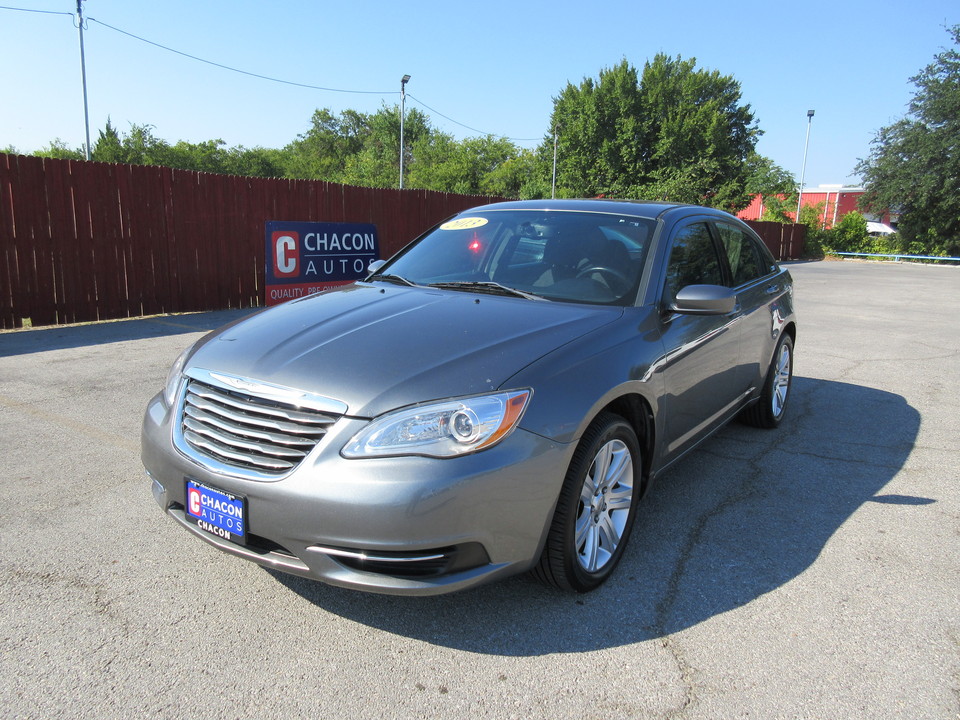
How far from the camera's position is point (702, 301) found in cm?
324

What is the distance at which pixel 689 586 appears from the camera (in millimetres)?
2934

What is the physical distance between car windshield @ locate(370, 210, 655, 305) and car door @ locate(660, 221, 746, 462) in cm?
23

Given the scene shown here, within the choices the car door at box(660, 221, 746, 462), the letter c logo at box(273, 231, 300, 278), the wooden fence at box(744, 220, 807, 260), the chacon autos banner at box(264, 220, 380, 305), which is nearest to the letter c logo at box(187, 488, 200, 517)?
the car door at box(660, 221, 746, 462)

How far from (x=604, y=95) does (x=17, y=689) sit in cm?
5173

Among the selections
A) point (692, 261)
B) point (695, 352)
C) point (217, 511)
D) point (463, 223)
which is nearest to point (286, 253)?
point (463, 223)

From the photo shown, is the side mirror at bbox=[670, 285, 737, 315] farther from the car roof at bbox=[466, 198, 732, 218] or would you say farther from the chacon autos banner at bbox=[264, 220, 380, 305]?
the chacon autos banner at bbox=[264, 220, 380, 305]

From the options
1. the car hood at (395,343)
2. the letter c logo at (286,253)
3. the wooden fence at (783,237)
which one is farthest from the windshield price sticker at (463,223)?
the wooden fence at (783,237)

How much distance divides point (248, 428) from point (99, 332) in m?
7.29

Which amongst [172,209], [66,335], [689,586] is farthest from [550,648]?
[172,209]

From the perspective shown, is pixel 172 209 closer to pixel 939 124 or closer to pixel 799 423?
pixel 799 423

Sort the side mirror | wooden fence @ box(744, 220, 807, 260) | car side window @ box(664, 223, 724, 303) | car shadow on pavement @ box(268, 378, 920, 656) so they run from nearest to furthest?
car shadow on pavement @ box(268, 378, 920, 656) → the side mirror → car side window @ box(664, 223, 724, 303) → wooden fence @ box(744, 220, 807, 260)

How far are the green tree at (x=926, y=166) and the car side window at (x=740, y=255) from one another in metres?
42.0

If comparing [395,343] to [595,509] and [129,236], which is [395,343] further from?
[129,236]

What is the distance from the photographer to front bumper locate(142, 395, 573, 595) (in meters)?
2.18
